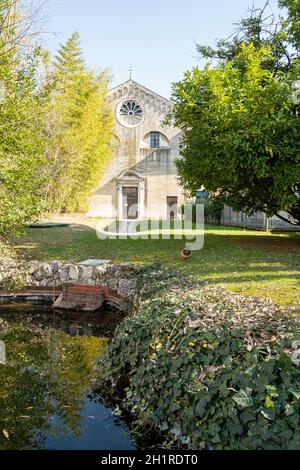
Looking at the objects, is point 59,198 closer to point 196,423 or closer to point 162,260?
point 162,260

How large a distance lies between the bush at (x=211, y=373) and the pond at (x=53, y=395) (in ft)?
0.94

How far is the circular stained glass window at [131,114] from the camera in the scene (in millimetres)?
23828

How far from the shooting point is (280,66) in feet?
37.2

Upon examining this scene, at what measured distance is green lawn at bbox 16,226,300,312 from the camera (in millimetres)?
5422

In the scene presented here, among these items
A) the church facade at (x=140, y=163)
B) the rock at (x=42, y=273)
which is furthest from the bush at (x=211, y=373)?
the church facade at (x=140, y=163)

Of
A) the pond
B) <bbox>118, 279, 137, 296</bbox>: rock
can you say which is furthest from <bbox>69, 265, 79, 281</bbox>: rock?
the pond

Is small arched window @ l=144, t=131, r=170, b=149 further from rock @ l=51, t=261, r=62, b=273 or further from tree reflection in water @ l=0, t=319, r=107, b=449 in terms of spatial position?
tree reflection in water @ l=0, t=319, r=107, b=449

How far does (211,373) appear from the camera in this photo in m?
2.94

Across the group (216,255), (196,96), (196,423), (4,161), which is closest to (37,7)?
(4,161)

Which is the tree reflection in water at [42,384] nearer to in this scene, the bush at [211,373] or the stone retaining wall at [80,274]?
Result: the bush at [211,373]

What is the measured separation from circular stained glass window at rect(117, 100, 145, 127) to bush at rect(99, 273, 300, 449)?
21.0 meters

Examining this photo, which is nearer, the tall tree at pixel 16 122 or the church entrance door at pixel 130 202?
the tall tree at pixel 16 122

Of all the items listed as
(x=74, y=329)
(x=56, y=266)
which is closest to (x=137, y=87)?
(x=56, y=266)

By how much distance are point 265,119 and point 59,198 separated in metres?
12.2
